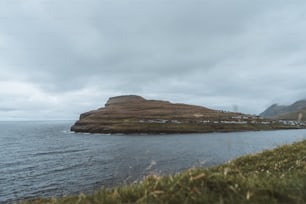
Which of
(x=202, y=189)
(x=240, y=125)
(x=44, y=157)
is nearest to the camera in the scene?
(x=202, y=189)

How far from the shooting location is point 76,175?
156 ft

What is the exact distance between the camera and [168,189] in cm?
638

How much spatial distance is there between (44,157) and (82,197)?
67768 mm

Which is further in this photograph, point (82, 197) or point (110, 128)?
point (110, 128)

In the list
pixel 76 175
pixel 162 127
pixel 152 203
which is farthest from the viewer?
pixel 162 127

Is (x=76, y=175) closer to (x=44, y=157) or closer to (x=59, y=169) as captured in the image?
(x=59, y=169)

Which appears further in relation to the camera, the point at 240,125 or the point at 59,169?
the point at 240,125

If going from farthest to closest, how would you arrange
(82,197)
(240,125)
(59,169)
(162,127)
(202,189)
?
1. (240,125)
2. (162,127)
3. (59,169)
4. (82,197)
5. (202,189)

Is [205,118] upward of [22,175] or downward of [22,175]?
upward

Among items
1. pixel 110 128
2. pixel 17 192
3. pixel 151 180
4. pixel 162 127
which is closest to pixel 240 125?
pixel 162 127

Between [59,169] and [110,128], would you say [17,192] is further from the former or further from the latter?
[110,128]

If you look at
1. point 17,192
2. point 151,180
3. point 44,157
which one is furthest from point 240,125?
point 151,180

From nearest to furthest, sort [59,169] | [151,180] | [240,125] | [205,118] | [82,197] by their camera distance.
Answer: [82,197] → [151,180] → [59,169] → [240,125] → [205,118]

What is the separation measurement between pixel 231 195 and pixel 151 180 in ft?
7.05
